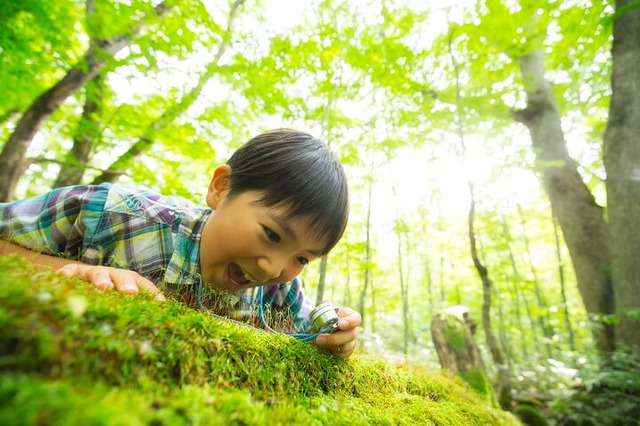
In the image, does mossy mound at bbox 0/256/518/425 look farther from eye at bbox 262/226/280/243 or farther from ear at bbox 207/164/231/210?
ear at bbox 207/164/231/210

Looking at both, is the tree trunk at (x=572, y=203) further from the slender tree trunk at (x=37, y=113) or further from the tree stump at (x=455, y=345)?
the slender tree trunk at (x=37, y=113)

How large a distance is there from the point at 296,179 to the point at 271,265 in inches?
21.9

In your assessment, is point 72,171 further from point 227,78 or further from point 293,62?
point 293,62

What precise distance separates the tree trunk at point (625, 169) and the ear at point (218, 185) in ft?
20.8

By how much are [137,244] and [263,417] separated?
168cm

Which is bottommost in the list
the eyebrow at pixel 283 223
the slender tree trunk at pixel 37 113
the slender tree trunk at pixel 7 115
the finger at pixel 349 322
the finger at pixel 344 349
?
the finger at pixel 344 349

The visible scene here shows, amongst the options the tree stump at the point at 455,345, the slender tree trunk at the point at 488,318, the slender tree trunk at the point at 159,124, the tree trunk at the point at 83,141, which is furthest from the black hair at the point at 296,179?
the tree trunk at the point at 83,141

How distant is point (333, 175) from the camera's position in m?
2.07

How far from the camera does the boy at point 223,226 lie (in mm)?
1749

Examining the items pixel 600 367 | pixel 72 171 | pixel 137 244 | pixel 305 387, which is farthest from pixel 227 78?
pixel 600 367

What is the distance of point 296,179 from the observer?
188 cm

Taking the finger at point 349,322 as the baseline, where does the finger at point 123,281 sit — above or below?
above

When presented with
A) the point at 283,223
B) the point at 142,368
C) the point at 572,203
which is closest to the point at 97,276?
the point at 142,368

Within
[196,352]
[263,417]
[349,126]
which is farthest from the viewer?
[349,126]
